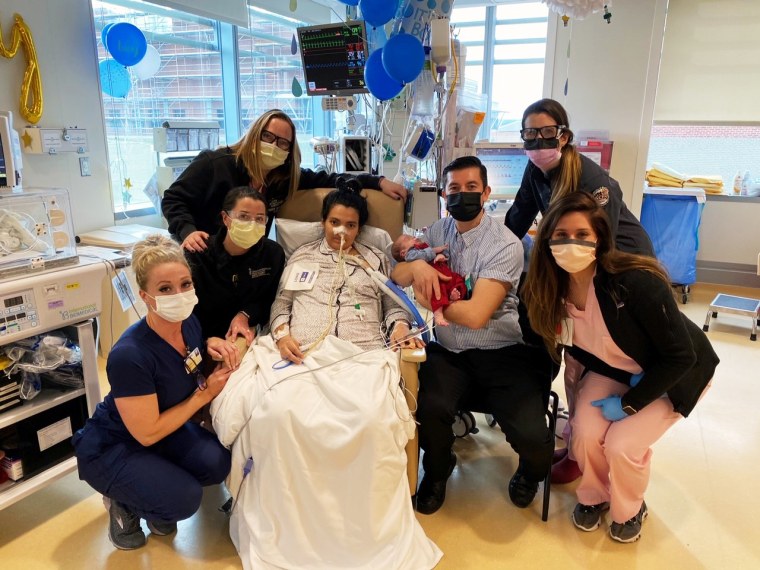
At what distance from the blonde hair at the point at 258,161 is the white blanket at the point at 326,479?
40.8 inches

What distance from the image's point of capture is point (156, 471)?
1775mm

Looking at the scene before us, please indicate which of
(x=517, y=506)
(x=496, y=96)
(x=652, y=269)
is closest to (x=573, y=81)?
(x=496, y=96)

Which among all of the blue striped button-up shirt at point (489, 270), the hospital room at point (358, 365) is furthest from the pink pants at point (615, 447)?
the blue striped button-up shirt at point (489, 270)

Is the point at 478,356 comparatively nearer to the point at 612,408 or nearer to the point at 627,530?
the point at 612,408

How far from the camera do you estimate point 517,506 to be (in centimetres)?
214

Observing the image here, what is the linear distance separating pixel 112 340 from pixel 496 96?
494cm

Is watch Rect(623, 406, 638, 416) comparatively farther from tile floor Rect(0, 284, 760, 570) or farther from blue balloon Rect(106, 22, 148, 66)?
blue balloon Rect(106, 22, 148, 66)

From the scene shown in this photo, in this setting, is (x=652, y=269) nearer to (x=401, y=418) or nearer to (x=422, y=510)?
(x=401, y=418)

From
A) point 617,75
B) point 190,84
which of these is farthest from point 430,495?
point 190,84

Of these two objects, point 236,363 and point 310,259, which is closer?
point 236,363

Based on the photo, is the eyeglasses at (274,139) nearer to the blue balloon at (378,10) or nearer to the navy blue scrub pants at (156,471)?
the blue balloon at (378,10)

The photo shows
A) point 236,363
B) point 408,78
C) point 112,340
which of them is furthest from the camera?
point 112,340

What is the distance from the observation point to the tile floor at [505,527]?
73.7 inches

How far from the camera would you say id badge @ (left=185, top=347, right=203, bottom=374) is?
5.98ft
